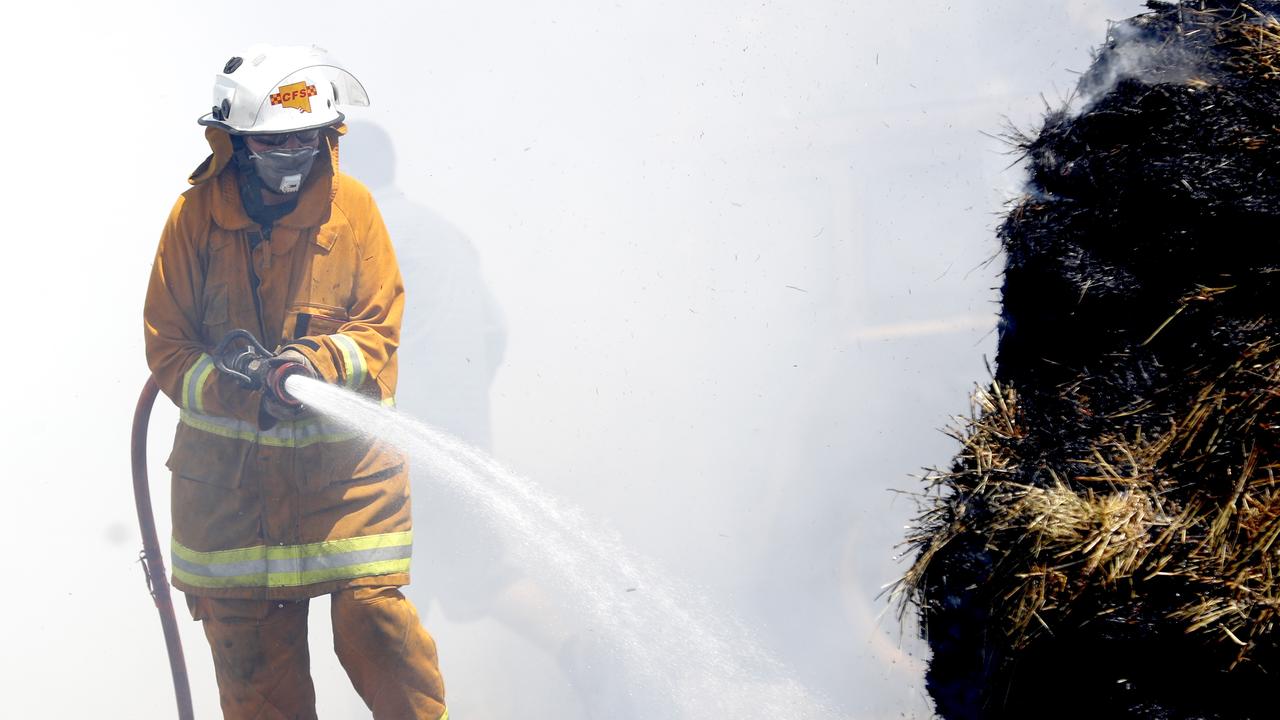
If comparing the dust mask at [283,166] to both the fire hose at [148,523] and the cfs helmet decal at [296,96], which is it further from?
the fire hose at [148,523]

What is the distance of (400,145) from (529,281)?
3.66 feet

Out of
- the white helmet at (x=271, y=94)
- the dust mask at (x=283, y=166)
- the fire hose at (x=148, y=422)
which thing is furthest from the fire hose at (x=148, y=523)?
the white helmet at (x=271, y=94)

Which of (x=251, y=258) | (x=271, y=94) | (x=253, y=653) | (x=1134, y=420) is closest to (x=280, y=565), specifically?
(x=253, y=653)

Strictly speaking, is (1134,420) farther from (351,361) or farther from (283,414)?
(283,414)

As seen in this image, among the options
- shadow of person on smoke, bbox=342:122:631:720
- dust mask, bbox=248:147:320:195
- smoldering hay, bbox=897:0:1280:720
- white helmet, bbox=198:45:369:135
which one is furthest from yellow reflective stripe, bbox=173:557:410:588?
smoldering hay, bbox=897:0:1280:720

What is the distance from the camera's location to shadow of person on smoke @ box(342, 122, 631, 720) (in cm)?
570

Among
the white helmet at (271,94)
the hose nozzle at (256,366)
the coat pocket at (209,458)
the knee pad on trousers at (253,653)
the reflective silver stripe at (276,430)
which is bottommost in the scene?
the knee pad on trousers at (253,653)

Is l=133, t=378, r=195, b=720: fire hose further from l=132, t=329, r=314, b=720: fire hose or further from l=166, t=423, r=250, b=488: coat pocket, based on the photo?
l=166, t=423, r=250, b=488: coat pocket

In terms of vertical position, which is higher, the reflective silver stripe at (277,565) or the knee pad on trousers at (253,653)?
the reflective silver stripe at (277,565)

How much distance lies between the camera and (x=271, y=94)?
11.6 ft

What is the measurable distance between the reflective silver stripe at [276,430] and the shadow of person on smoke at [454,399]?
1899 millimetres

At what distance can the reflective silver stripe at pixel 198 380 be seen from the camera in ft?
12.0

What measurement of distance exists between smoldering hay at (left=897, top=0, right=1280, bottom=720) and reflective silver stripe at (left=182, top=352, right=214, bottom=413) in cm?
266

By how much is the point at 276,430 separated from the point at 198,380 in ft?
1.13
